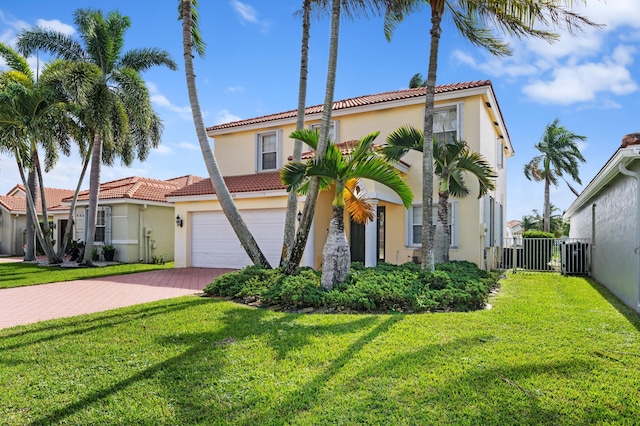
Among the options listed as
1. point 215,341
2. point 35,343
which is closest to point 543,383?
point 215,341

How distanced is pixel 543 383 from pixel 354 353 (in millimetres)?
2220

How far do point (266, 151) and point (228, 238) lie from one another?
445 cm

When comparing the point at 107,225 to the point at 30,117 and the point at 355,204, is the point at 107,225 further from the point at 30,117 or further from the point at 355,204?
the point at 355,204

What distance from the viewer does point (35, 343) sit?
5.96 m

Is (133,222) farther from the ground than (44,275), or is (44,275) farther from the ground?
(133,222)

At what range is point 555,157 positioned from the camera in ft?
117

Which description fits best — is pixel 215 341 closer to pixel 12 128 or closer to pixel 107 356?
pixel 107 356

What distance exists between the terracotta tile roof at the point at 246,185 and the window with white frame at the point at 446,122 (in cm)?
620

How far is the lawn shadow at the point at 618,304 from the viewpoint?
7.27m

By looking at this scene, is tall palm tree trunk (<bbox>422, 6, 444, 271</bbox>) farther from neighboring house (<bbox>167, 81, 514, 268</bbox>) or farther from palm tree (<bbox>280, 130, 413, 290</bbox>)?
neighboring house (<bbox>167, 81, 514, 268</bbox>)

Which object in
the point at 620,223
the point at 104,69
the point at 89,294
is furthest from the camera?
the point at 104,69

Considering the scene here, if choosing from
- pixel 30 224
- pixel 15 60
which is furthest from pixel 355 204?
pixel 30 224

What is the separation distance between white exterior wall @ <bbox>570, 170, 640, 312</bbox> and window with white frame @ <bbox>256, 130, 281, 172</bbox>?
1228 centimetres

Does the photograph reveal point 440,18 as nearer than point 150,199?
Yes
